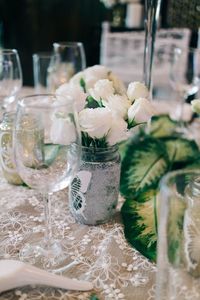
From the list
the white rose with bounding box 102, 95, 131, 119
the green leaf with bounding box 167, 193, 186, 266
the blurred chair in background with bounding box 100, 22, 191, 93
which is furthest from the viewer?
the blurred chair in background with bounding box 100, 22, 191, 93

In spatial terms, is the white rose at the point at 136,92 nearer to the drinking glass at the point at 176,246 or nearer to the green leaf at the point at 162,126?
the drinking glass at the point at 176,246

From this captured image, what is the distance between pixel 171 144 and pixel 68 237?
0.43 metres

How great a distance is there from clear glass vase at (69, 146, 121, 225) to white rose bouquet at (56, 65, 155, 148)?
25 mm

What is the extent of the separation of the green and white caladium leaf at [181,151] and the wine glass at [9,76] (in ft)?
1.44

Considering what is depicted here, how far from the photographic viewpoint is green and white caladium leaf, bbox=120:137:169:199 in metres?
0.85

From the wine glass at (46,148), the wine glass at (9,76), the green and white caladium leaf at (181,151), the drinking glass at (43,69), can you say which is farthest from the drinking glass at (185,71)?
the wine glass at (46,148)

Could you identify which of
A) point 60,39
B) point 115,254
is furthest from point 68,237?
point 60,39

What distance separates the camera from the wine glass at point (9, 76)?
1062mm

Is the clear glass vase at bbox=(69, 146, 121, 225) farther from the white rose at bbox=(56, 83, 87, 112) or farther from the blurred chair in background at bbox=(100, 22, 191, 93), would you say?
the blurred chair in background at bbox=(100, 22, 191, 93)

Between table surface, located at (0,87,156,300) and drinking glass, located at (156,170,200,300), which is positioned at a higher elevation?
drinking glass, located at (156,170,200,300)

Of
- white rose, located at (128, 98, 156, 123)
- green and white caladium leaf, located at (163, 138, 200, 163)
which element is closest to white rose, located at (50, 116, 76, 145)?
white rose, located at (128, 98, 156, 123)

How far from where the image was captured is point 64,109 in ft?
1.88

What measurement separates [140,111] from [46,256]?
0.28 m

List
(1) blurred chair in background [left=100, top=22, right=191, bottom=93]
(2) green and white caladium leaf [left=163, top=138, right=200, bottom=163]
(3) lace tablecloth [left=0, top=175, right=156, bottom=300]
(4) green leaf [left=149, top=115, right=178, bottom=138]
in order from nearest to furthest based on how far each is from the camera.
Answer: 1. (3) lace tablecloth [left=0, top=175, right=156, bottom=300]
2. (2) green and white caladium leaf [left=163, top=138, right=200, bottom=163]
3. (4) green leaf [left=149, top=115, right=178, bottom=138]
4. (1) blurred chair in background [left=100, top=22, right=191, bottom=93]
